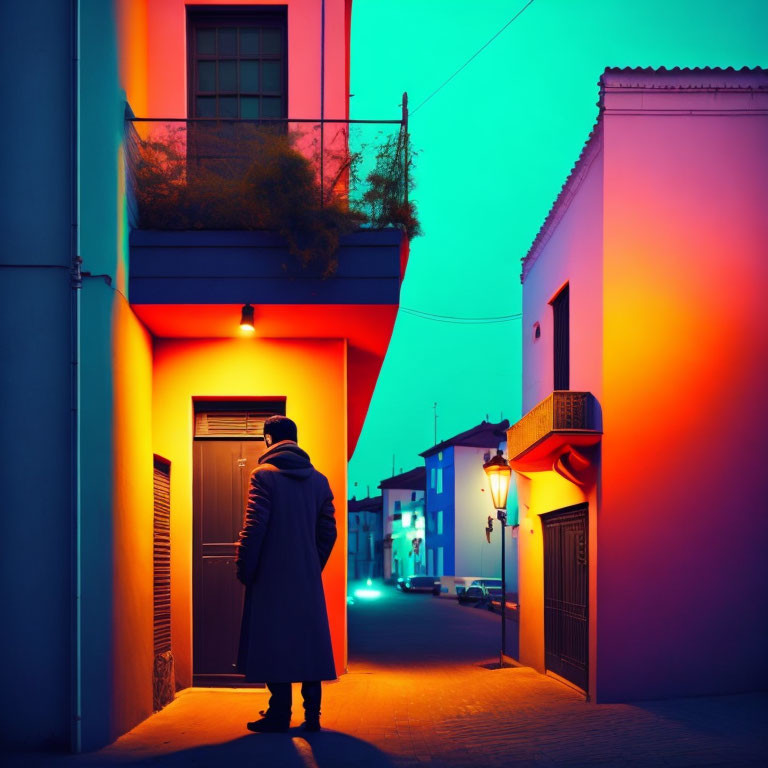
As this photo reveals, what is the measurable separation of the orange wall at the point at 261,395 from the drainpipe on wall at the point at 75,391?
2.90 meters

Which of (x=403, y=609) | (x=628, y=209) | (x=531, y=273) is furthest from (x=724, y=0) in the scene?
(x=628, y=209)

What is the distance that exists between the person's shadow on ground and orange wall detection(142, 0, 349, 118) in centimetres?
578

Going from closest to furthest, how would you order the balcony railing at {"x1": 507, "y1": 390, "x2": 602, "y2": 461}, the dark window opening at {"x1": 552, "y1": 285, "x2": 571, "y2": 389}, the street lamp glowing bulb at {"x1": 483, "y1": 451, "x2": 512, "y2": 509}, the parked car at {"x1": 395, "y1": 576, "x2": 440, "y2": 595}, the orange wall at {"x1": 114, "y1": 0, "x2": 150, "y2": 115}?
the orange wall at {"x1": 114, "y1": 0, "x2": 150, "y2": 115}
the balcony railing at {"x1": 507, "y1": 390, "x2": 602, "y2": 461}
the dark window opening at {"x1": 552, "y1": 285, "x2": 571, "y2": 389}
the street lamp glowing bulb at {"x1": 483, "y1": 451, "x2": 512, "y2": 509}
the parked car at {"x1": 395, "y1": 576, "x2": 440, "y2": 595}

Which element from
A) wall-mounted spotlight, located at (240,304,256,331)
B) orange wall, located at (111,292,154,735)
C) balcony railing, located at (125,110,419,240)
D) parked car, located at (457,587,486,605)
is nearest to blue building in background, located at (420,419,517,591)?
parked car, located at (457,587,486,605)

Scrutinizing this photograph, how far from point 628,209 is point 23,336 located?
6099 mm

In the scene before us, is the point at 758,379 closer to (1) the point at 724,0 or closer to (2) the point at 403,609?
(2) the point at 403,609

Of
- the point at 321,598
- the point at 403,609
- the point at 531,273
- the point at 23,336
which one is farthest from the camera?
the point at 403,609

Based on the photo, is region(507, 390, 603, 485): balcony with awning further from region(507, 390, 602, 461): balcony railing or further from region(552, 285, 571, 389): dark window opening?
region(552, 285, 571, 389): dark window opening

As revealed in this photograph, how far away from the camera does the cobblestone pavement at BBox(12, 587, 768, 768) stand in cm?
584

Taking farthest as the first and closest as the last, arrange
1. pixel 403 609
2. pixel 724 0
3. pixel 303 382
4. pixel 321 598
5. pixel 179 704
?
Result: pixel 724 0 < pixel 403 609 < pixel 303 382 < pixel 179 704 < pixel 321 598

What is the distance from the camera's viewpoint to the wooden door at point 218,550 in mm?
8867

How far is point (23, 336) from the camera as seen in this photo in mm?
6082

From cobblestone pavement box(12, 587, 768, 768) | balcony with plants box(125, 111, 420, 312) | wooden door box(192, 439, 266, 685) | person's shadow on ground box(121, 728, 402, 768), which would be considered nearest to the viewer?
person's shadow on ground box(121, 728, 402, 768)

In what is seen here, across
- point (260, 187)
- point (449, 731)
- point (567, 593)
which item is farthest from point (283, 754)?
point (567, 593)
